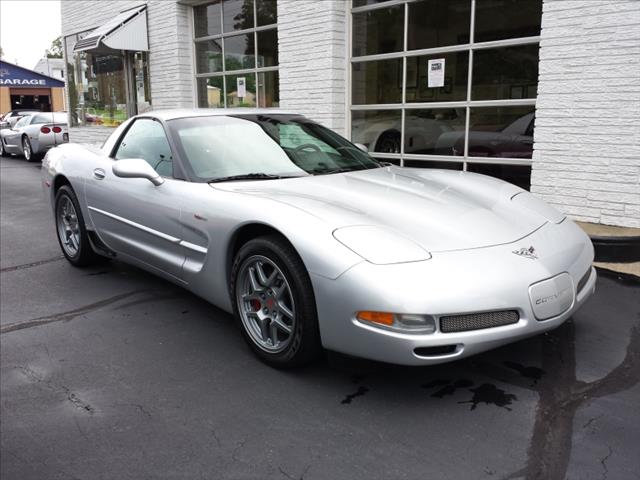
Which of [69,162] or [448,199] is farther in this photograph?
[69,162]

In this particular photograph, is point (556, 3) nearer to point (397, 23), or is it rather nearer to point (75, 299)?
point (397, 23)

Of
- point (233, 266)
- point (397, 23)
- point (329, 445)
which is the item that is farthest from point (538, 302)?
point (397, 23)

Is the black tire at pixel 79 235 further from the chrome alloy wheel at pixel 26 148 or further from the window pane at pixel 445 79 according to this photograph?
the chrome alloy wheel at pixel 26 148

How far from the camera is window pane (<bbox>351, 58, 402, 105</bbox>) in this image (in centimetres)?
811

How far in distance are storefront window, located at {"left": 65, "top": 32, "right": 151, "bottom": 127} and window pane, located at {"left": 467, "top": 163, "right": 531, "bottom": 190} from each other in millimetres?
7845

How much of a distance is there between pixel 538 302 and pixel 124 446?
190 cm

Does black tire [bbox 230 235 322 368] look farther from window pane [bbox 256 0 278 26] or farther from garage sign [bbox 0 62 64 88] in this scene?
garage sign [bbox 0 62 64 88]

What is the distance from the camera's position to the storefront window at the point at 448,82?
6785 millimetres

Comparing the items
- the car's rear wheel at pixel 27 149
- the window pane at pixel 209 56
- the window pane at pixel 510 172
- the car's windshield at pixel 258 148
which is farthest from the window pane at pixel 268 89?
the car's rear wheel at pixel 27 149

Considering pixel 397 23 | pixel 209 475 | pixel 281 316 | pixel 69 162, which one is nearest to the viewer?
pixel 209 475

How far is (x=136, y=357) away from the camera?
3.39 metres

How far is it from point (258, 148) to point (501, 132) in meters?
4.00

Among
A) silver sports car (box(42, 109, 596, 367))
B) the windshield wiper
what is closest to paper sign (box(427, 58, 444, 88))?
silver sports car (box(42, 109, 596, 367))

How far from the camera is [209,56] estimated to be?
11.2 m
